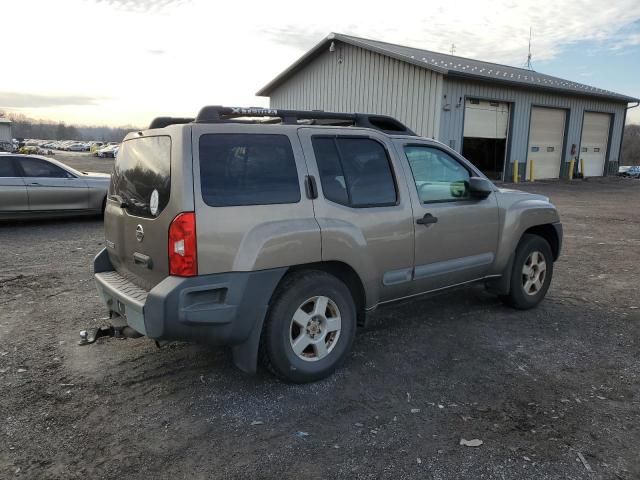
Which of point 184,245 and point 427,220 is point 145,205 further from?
point 427,220

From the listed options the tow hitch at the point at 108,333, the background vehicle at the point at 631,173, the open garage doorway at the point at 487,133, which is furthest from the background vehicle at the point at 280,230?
the background vehicle at the point at 631,173

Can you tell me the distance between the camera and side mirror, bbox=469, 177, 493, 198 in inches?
182

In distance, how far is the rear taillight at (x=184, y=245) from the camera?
10.2 feet

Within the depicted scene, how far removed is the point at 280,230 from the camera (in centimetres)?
339

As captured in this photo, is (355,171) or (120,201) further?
(355,171)

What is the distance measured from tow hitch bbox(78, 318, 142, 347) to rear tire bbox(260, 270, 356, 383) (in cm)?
93

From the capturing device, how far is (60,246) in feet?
27.6

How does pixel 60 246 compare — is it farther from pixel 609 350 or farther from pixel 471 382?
pixel 609 350

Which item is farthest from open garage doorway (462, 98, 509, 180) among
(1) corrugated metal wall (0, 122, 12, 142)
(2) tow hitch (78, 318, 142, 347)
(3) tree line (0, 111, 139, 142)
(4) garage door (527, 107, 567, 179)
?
(3) tree line (0, 111, 139, 142)

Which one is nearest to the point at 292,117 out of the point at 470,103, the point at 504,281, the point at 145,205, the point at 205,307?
the point at 145,205

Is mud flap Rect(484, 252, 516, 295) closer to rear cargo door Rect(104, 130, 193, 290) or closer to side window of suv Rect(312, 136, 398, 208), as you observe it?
side window of suv Rect(312, 136, 398, 208)

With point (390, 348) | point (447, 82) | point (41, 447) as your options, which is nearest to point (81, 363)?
point (41, 447)

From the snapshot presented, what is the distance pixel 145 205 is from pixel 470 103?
61.6 feet

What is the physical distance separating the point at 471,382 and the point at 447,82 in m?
16.9
